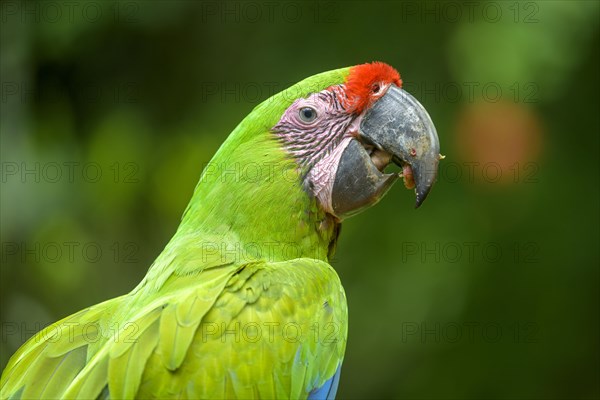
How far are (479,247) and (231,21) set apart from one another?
5.80 ft

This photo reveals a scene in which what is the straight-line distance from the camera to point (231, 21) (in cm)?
460

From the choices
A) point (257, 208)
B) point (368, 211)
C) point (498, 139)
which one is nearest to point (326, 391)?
point (257, 208)

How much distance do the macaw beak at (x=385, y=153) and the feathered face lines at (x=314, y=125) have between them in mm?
62

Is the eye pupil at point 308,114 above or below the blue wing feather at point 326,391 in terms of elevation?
above

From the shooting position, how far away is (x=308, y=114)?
275cm

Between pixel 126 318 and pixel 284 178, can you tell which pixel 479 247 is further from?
pixel 126 318

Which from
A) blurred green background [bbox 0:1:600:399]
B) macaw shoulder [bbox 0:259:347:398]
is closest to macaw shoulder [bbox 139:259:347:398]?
macaw shoulder [bbox 0:259:347:398]

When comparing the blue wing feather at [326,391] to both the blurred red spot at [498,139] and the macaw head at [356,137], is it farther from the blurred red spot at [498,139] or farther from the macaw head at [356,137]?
the blurred red spot at [498,139]

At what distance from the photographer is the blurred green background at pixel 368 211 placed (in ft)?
14.1

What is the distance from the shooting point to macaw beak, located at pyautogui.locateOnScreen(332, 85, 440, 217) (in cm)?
265

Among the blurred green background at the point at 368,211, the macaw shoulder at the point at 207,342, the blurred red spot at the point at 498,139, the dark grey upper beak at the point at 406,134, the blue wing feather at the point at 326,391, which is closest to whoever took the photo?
the macaw shoulder at the point at 207,342

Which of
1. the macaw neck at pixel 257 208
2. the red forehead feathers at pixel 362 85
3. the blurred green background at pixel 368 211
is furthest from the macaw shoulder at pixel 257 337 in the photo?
the blurred green background at pixel 368 211

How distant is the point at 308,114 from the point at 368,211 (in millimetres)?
1773

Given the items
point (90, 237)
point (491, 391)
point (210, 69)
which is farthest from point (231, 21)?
point (491, 391)
